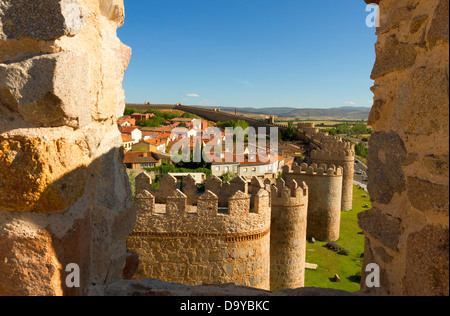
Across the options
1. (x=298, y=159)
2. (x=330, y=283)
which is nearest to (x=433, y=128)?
(x=330, y=283)

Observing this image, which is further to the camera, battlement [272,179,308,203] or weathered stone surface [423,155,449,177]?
battlement [272,179,308,203]

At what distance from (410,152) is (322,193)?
14.4 m

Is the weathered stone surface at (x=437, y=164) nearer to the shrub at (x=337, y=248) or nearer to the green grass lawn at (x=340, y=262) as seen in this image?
the green grass lawn at (x=340, y=262)

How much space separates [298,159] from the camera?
26.8 m

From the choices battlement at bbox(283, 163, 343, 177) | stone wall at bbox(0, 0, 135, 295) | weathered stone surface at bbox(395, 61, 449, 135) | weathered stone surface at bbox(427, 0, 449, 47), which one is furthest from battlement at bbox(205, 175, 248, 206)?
battlement at bbox(283, 163, 343, 177)

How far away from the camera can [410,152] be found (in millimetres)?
1733

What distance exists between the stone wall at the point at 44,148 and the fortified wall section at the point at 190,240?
415 cm

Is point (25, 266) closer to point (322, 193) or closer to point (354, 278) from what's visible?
point (354, 278)

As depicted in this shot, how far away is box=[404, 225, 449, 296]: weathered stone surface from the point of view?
1.43 meters

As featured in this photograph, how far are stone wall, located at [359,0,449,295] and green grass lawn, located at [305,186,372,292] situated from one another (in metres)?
10.8

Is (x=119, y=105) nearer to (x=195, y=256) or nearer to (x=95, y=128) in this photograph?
(x=95, y=128)

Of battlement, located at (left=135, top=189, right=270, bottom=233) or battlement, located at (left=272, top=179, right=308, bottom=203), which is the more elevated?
battlement, located at (left=135, top=189, right=270, bottom=233)

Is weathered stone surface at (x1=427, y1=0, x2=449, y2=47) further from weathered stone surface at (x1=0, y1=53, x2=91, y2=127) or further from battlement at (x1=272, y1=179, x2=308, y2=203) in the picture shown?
battlement at (x1=272, y1=179, x2=308, y2=203)

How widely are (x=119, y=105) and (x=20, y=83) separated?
973 mm
